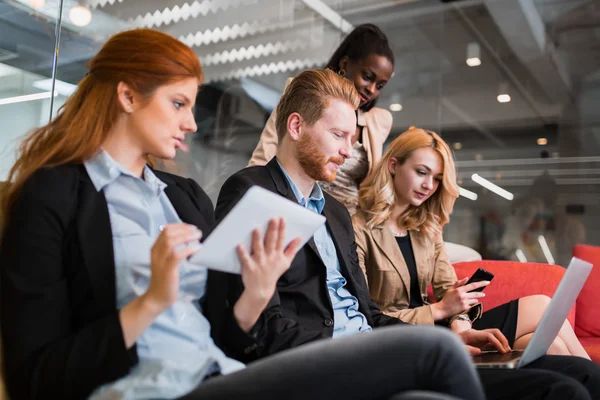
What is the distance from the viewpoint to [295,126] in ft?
6.23

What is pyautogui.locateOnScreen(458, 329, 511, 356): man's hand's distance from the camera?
200 cm

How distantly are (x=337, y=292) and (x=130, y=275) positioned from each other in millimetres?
718

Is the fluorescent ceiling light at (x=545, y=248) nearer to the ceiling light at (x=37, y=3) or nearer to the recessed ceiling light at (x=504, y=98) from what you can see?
Result: the recessed ceiling light at (x=504, y=98)

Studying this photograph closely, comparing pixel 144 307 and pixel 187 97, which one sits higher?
pixel 187 97

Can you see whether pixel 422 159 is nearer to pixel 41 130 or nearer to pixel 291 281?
pixel 291 281

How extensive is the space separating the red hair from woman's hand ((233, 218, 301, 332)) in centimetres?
39

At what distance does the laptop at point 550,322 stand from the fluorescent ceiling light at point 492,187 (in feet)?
11.0

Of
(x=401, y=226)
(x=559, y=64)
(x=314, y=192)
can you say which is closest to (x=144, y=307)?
(x=314, y=192)

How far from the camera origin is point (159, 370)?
1110 millimetres

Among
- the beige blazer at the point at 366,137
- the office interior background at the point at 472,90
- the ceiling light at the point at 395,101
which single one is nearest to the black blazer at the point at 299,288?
the beige blazer at the point at 366,137

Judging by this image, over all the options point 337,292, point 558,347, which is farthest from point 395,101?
point 337,292

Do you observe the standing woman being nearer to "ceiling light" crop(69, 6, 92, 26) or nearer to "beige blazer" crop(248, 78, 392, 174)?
"beige blazer" crop(248, 78, 392, 174)

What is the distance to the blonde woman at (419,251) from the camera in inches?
86.4

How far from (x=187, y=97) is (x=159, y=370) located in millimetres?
568
